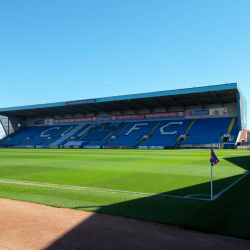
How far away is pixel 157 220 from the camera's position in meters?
6.43

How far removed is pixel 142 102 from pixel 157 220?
54436 millimetres

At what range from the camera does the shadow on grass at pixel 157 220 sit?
16.6ft

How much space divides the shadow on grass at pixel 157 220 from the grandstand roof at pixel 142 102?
4158cm

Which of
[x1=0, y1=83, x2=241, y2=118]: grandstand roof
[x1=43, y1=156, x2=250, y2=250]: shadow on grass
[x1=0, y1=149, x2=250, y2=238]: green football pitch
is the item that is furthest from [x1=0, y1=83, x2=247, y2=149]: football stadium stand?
[x1=43, y1=156, x2=250, y2=250]: shadow on grass

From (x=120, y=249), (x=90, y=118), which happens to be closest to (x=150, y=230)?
(x=120, y=249)

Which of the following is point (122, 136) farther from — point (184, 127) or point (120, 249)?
point (120, 249)

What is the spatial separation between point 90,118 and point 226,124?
3873 centimetres

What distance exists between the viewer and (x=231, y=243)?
502 cm

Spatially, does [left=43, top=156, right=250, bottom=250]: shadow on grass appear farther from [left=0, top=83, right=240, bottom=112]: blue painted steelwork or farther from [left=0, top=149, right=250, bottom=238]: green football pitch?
[left=0, top=83, right=240, bottom=112]: blue painted steelwork

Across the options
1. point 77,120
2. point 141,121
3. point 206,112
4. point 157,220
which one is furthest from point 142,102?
point 157,220

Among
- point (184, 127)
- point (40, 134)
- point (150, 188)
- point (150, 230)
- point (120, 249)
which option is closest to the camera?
point (120, 249)

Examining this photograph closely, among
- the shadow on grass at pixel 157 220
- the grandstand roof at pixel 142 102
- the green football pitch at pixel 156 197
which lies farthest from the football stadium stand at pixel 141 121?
the shadow on grass at pixel 157 220

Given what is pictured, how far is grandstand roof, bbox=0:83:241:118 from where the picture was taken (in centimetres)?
4896

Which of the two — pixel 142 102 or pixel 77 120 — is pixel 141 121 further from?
pixel 77 120
